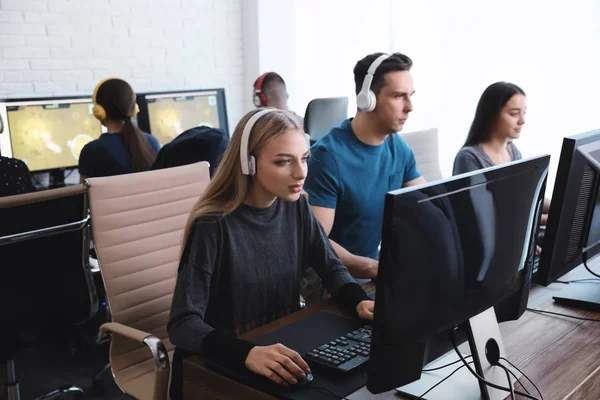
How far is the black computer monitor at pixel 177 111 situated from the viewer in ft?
12.0

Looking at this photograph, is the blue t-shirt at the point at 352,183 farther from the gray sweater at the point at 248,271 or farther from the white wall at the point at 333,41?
the white wall at the point at 333,41

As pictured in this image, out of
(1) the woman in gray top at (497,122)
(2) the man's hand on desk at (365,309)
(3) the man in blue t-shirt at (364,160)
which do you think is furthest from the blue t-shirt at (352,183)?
(2) the man's hand on desk at (365,309)

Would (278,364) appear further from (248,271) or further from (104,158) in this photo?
(104,158)

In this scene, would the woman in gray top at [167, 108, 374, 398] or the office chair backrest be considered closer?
the woman in gray top at [167, 108, 374, 398]

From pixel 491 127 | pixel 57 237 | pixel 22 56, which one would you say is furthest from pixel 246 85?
pixel 57 237

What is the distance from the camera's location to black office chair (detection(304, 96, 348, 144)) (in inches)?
166

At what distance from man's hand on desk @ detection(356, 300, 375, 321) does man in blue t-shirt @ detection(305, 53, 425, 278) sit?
1.95ft

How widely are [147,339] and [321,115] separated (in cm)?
292

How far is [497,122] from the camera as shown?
254 centimetres

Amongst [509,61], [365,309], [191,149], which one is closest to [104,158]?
[191,149]

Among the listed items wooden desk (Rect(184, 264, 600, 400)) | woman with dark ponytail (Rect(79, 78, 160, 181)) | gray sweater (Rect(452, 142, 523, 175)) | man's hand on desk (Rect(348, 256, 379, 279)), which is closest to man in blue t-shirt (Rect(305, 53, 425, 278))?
man's hand on desk (Rect(348, 256, 379, 279))

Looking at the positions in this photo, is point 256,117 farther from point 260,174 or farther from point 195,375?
point 195,375

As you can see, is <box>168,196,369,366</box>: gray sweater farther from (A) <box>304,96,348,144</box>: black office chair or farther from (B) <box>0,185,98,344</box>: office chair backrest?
(A) <box>304,96,348,144</box>: black office chair

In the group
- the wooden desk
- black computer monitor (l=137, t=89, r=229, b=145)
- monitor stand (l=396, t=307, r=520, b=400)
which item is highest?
black computer monitor (l=137, t=89, r=229, b=145)
